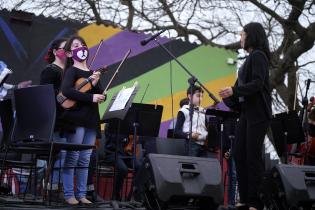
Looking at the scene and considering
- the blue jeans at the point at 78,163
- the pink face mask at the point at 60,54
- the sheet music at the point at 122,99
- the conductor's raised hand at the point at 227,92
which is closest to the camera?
the conductor's raised hand at the point at 227,92

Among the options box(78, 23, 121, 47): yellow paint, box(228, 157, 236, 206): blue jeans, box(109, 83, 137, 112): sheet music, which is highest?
box(78, 23, 121, 47): yellow paint

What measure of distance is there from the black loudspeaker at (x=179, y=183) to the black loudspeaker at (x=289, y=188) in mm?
614

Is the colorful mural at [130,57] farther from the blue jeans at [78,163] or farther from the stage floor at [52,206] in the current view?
the stage floor at [52,206]

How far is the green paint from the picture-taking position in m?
9.90

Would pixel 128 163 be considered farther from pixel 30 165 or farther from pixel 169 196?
pixel 169 196

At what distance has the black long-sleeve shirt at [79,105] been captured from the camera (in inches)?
215

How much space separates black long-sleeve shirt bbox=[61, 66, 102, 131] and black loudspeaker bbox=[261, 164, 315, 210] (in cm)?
179

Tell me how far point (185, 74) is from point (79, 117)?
4894 mm

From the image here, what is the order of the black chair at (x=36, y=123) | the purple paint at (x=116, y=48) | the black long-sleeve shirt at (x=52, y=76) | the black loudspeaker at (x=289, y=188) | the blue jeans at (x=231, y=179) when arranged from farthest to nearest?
the purple paint at (x=116, y=48), the blue jeans at (x=231, y=179), the black long-sleeve shirt at (x=52, y=76), the black loudspeaker at (x=289, y=188), the black chair at (x=36, y=123)

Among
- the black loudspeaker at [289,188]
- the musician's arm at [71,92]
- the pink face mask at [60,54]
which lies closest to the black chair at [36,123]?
the musician's arm at [71,92]

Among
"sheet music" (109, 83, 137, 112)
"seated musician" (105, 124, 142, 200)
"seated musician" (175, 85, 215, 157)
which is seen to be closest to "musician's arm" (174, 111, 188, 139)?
"seated musician" (175, 85, 215, 157)

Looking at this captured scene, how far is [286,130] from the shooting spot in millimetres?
7496

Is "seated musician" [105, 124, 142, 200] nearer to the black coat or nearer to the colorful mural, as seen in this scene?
the colorful mural

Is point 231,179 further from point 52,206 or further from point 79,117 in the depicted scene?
point 52,206
